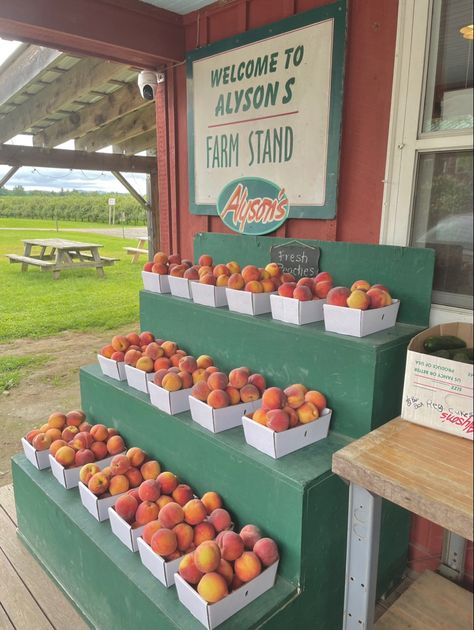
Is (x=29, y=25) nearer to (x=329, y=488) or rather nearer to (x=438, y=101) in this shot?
(x=438, y=101)

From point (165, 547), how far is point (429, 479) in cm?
87

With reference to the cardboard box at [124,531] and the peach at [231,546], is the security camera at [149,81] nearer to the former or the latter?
the cardboard box at [124,531]

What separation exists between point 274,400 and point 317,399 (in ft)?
0.57

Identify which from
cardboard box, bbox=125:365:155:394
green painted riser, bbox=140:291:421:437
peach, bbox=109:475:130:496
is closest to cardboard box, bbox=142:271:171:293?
green painted riser, bbox=140:291:421:437

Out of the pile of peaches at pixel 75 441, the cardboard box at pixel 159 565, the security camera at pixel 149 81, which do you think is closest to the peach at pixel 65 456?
the pile of peaches at pixel 75 441

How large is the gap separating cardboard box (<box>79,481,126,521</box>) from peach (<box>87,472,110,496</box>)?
0.02 meters

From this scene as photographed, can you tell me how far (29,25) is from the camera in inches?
92.7

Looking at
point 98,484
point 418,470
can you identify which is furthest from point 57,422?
point 418,470

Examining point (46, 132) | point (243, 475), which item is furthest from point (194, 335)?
point (46, 132)

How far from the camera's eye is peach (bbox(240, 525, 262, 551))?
59.4 inches

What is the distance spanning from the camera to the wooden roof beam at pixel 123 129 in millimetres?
6289

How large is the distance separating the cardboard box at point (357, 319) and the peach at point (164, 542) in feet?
2.93

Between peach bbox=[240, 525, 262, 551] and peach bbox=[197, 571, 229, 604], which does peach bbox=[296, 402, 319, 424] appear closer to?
peach bbox=[240, 525, 262, 551]

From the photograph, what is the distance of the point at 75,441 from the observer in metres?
2.16
